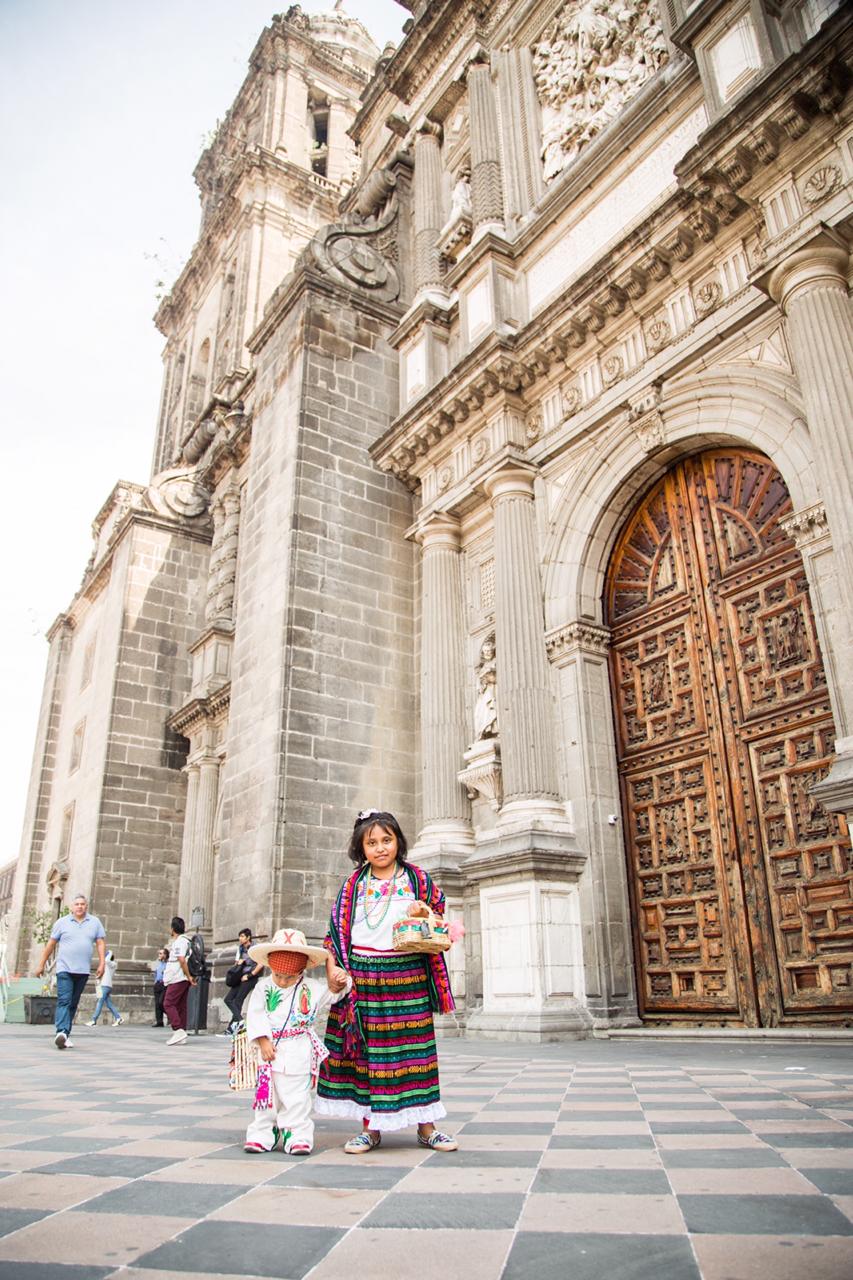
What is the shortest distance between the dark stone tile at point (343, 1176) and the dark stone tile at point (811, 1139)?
1.36 metres

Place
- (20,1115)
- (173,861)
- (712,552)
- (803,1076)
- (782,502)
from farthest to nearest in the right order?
(173,861) < (712,552) < (782,502) < (803,1076) < (20,1115)

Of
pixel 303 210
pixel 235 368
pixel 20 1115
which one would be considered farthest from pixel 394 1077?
pixel 303 210

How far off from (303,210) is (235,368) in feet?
22.8

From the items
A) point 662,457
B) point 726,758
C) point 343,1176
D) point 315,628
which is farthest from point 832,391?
point 315,628

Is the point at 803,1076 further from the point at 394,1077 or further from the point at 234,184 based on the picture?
the point at 234,184

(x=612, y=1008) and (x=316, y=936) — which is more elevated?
(x=316, y=936)

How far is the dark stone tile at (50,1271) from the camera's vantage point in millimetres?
2033

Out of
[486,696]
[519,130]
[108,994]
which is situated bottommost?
[108,994]

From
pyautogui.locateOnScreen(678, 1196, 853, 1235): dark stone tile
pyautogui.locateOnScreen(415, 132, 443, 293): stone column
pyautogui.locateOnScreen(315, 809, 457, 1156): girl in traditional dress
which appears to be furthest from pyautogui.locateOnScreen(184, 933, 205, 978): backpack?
pyautogui.locateOnScreen(678, 1196, 853, 1235): dark stone tile

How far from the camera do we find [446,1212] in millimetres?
2574

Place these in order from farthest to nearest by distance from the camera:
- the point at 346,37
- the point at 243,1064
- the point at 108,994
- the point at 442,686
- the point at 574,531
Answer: the point at 346,37
the point at 108,994
the point at 442,686
the point at 574,531
the point at 243,1064

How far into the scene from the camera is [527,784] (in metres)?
9.95

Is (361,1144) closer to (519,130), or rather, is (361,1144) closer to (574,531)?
(574,531)

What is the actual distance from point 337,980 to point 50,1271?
1706 mm
